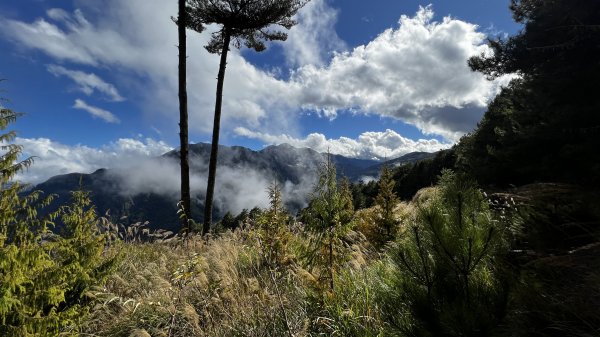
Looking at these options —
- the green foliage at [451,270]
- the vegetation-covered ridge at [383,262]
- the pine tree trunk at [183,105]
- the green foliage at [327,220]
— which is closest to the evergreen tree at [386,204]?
the vegetation-covered ridge at [383,262]

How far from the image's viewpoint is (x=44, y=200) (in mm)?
4027

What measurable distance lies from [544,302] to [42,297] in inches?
191

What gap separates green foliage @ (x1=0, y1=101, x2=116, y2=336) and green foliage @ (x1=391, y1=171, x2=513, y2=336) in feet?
11.9

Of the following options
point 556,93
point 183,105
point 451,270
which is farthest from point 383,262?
point 183,105

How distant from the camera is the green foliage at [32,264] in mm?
3576

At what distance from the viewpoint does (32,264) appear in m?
3.85

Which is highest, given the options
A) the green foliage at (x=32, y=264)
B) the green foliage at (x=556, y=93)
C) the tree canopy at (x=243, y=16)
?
the tree canopy at (x=243, y=16)

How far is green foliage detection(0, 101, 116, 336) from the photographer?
3576 millimetres

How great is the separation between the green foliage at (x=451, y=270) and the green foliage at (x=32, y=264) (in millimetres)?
3630

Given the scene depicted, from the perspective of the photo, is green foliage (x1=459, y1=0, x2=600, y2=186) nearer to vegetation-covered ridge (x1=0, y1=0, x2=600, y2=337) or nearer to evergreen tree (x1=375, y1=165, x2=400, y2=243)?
vegetation-covered ridge (x1=0, y1=0, x2=600, y2=337)

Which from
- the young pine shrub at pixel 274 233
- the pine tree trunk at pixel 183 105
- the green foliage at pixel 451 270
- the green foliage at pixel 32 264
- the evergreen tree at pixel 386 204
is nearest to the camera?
the green foliage at pixel 451 270

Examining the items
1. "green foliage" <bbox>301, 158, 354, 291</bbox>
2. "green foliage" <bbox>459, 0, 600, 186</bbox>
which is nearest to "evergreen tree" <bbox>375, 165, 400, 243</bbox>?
"green foliage" <bbox>459, 0, 600, 186</bbox>

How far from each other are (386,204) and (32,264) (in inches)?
298

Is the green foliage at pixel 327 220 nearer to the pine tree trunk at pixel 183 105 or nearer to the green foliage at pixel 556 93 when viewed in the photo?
the green foliage at pixel 556 93
